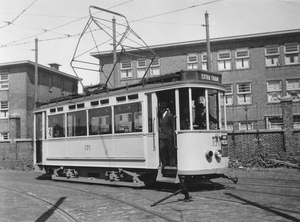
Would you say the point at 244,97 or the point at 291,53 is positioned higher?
the point at 291,53

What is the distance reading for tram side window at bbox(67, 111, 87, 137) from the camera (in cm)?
1167

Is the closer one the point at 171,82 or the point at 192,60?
the point at 171,82

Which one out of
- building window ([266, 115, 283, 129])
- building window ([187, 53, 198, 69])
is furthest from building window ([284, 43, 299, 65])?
building window ([187, 53, 198, 69])

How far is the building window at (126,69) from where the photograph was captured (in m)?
30.2

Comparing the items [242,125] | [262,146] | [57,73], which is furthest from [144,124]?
[57,73]

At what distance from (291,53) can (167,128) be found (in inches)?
816

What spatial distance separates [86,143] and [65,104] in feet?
6.30

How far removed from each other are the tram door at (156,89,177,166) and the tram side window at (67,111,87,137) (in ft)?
10.6

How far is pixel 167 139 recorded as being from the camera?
918cm

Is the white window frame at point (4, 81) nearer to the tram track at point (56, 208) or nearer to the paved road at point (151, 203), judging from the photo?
the paved road at point (151, 203)

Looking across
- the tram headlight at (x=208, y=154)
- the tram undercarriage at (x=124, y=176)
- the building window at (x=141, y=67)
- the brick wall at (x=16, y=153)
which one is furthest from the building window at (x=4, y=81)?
the tram headlight at (x=208, y=154)

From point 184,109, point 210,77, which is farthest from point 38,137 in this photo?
point 210,77

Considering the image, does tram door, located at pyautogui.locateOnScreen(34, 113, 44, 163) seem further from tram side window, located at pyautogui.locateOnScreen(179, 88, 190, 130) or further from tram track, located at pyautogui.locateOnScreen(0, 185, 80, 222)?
tram side window, located at pyautogui.locateOnScreen(179, 88, 190, 130)

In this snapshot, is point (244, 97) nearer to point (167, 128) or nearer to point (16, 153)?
point (16, 153)
